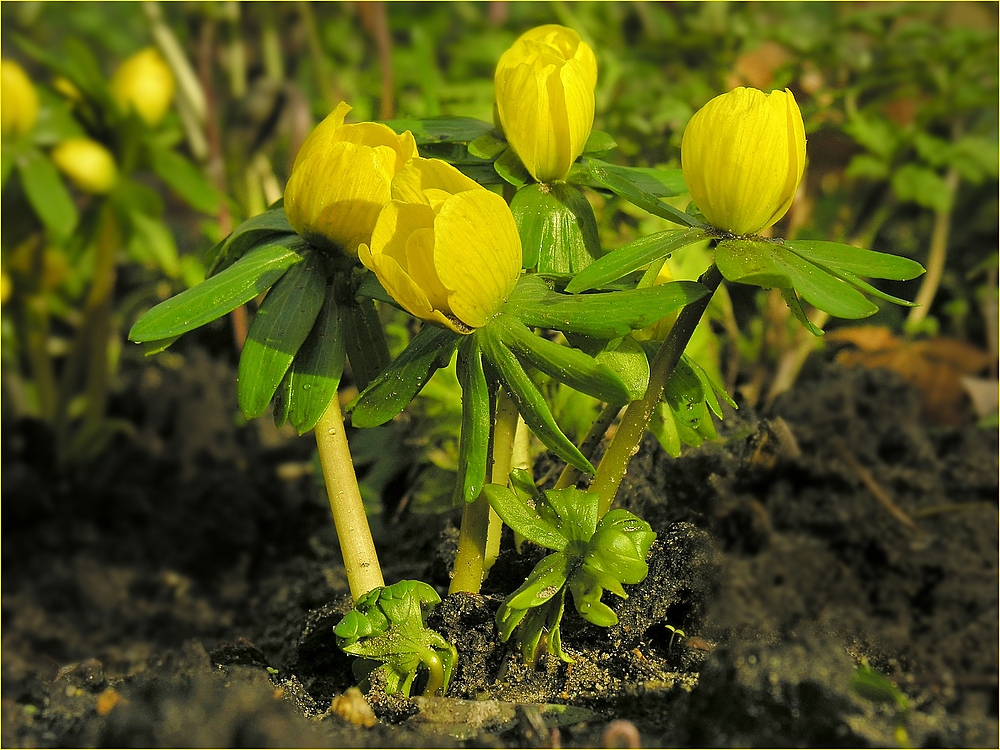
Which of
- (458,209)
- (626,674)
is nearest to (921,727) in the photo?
(626,674)

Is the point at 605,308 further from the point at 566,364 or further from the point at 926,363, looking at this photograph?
→ the point at 926,363

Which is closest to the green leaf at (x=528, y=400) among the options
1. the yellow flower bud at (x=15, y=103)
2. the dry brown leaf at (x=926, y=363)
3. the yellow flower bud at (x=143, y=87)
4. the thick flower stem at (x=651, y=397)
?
the thick flower stem at (x=651, y=397)

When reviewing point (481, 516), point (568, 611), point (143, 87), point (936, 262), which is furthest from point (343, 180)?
point (936, 262)

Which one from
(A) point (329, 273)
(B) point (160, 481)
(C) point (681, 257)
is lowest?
(B) point (160, 481)

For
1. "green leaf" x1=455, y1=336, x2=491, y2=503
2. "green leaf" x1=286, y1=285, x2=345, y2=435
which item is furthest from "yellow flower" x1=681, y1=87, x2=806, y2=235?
"green leaf" x1=286, y1=285, x2=345, y2=435

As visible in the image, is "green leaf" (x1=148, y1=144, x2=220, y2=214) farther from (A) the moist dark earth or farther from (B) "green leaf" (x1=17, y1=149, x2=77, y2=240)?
(A) the moist dark earth

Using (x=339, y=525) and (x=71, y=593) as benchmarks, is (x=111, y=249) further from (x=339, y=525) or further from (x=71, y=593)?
(x=339, y=525)

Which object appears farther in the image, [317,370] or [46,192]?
[46,192]
